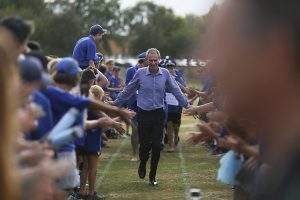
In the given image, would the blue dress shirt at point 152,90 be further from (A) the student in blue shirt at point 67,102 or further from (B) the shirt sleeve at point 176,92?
(A) the student in blue shirt at point 67,102

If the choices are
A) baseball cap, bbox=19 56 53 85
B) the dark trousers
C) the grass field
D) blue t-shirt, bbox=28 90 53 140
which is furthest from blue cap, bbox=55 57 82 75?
the dark trousers

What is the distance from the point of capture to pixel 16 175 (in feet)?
7.04

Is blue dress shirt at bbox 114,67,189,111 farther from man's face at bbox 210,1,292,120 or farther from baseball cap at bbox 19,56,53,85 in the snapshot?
man's face at bbox 210,1,292,120

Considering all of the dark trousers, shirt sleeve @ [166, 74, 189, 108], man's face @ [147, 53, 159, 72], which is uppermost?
man's face @ [147, 53, 159, 72]

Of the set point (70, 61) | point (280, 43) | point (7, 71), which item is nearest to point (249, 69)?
point (280, 43)

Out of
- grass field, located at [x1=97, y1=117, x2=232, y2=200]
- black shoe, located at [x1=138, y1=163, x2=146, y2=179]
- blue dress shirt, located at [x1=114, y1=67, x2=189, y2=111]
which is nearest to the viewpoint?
grass field, located at [x1=97, y1=117, x2=232, y2=200]

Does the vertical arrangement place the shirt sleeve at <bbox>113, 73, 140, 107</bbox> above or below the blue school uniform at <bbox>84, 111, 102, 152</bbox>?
above

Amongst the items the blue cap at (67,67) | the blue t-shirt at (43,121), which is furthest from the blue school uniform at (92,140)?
the blue t-shirt at (43,121)

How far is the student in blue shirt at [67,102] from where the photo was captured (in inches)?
231

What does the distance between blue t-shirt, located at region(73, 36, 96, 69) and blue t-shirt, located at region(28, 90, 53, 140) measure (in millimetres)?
6781

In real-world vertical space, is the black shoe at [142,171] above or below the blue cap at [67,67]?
below

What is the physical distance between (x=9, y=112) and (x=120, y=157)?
12706 mm

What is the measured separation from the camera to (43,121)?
17.8 feet

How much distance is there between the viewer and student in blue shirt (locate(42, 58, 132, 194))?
588cm
